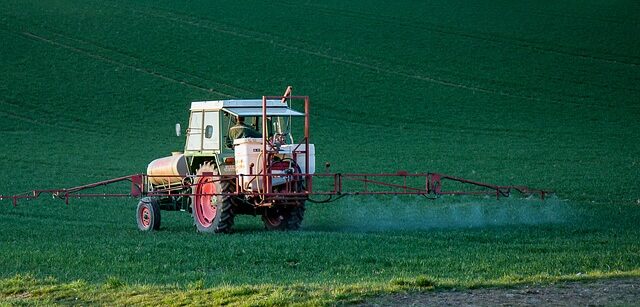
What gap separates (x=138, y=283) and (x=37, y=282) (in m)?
1.35

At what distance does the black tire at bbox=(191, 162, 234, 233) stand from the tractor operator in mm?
784

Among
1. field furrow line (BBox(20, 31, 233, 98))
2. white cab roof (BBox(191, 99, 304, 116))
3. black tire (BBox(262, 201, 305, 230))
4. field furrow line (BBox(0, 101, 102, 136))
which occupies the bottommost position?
black tire (BBox(262, 201, 305, 230))

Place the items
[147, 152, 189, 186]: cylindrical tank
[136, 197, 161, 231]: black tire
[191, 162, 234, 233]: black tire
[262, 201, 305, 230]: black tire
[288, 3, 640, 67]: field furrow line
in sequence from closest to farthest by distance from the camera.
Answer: [191, 162, 234, 233]: black tire → [262, 201, 305, 230]: black tire → [147, 152, 189, 186]: cylindrical tank → [136, 197, 161, 231]: black tire → [288, 3, 640, 67]: field furrow line

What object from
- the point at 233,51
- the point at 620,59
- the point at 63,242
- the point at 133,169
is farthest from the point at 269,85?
the point at 63,242

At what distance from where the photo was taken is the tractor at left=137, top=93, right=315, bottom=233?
20.9m

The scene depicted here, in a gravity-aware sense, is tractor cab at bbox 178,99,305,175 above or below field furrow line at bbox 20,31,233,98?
below

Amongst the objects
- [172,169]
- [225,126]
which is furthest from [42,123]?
[225,126]

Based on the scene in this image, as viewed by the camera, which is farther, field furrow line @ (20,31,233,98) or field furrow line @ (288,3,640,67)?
field furrow line @ (288,3,640,67)

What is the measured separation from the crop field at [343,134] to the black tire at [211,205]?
47 cm

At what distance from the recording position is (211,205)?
72.5 feet

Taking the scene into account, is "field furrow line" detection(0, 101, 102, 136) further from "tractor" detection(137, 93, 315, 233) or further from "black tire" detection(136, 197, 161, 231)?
"tractor" detection(137, 93, 315, 233)

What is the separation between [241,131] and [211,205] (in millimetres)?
1569

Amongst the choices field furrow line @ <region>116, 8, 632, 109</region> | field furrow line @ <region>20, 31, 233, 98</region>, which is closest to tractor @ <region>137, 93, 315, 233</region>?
field furrow line @ <region>20, 31, 233, 98</region>

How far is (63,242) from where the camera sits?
2031 cm
